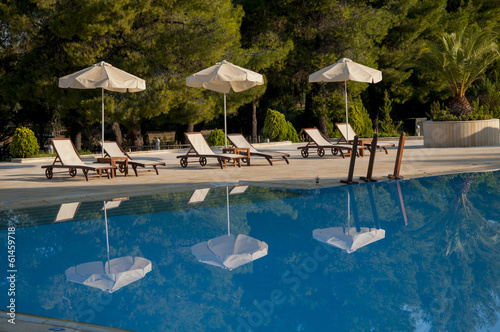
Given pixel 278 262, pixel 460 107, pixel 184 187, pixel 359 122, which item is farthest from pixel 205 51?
pixel 278 262

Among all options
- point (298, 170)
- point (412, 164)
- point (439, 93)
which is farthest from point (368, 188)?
point (439, 93)

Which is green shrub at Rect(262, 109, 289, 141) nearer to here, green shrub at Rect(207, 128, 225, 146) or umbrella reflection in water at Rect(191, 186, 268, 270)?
green shrub at Rect(207, 128, 225, 146)

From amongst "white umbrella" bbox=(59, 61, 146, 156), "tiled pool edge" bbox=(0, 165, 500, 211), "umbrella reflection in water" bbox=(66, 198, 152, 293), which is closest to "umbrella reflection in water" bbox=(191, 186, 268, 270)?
"umbrella reflection in water" bbox=(66, 198, 152, 293)

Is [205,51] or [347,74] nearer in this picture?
[347,74]

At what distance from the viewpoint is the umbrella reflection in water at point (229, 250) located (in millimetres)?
5297

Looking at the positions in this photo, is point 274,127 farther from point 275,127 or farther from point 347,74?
point 347,74

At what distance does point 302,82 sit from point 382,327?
2280cm

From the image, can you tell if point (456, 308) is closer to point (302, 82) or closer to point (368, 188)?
point (368, 188)

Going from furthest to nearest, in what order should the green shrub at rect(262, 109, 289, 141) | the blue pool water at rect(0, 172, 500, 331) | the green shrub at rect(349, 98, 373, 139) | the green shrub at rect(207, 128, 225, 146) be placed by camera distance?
1. the green shrub at rect(349, 98, 373, 139)
2. the green shrub at rect(262, 109, 289, 141)
3. the green shrub at rect(207, 128, 225, 146)
4. the blue pool water at rect(0, 172, 500, 331)

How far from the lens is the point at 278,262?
5.29 m

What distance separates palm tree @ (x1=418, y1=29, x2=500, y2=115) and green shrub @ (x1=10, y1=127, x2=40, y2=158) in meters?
13.4

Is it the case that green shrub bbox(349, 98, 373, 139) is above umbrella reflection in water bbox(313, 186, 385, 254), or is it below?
below

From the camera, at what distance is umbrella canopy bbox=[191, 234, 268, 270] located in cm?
530

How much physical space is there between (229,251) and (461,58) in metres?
15.3
